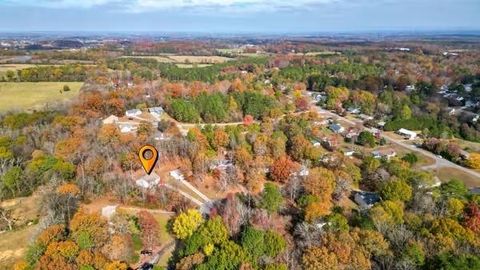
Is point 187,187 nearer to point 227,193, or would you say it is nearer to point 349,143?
point 227,193

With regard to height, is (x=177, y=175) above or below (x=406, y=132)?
above

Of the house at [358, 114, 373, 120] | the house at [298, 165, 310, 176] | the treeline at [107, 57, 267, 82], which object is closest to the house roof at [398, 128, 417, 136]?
the house at [358, 114, 373, 120]

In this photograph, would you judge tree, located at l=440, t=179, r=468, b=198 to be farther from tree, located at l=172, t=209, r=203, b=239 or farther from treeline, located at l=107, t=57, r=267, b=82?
treeline, located at l=107, t=57, r=267, b=82

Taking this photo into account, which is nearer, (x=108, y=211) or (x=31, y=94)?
(x=108, y=211)

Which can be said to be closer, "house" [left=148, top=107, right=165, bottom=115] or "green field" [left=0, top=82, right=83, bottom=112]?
"house" [left=148, top=107, right=165, bottom=115]

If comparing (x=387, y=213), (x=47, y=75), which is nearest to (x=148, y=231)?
(x=387, y=213)

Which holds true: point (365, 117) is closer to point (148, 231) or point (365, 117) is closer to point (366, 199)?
point (366, 199)
